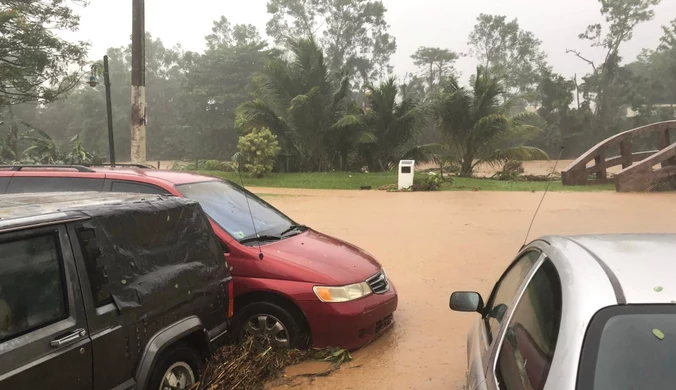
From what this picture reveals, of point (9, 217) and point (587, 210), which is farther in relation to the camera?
point (587, 210)

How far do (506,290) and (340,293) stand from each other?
1618mm

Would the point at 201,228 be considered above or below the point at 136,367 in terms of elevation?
above

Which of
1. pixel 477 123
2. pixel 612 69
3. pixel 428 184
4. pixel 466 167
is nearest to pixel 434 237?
pixel 428 184

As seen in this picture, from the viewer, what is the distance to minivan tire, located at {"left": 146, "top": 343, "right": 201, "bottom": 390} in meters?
3.00

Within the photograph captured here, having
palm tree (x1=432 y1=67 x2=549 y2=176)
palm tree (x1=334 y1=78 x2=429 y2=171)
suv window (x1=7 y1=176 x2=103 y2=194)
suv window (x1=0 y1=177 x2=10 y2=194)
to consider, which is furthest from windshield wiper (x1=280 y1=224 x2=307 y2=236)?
palm tree (x1=432 y1=67 x2=549 y2=176)

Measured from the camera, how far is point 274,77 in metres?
26.3

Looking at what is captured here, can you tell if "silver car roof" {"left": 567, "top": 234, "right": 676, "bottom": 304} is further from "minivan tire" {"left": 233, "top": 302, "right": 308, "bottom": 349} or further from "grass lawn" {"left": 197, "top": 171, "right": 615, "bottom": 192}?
"grass lawn" {"left": 197, "top": 171, "right": 615, "bottom": 192}

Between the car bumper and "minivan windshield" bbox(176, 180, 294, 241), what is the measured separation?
995mm

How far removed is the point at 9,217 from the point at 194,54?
6306 cm

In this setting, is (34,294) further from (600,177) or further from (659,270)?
(600,177)

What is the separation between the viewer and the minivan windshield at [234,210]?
4738 mm

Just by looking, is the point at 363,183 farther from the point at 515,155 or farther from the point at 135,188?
the point at 135,188

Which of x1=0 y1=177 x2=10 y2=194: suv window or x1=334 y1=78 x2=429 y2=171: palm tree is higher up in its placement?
x1=334 y1=78 x2=429 y2=171: palm tree

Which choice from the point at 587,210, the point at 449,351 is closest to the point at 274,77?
the point at 587,210
